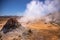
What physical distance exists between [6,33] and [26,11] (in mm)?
434

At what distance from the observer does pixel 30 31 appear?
183 cm

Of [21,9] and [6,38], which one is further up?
[21,9]

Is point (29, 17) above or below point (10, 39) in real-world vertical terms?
above

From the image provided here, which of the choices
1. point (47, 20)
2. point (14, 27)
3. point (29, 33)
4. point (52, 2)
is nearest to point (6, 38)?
point (14, 27)

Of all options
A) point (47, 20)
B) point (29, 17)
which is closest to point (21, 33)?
point (29, 17)

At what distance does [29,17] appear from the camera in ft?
6.00

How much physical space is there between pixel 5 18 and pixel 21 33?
0.32 metres

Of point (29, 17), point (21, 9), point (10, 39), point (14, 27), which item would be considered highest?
point (21, 9)

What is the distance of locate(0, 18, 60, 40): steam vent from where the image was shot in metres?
1.80

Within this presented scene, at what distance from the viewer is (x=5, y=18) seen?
1.88 m

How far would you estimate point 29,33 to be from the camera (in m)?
1.81

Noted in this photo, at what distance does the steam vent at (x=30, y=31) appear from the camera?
1.80m

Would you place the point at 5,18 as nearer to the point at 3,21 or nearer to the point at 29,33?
the point at 3,21

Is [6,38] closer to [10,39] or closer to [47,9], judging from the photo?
[10,39]
